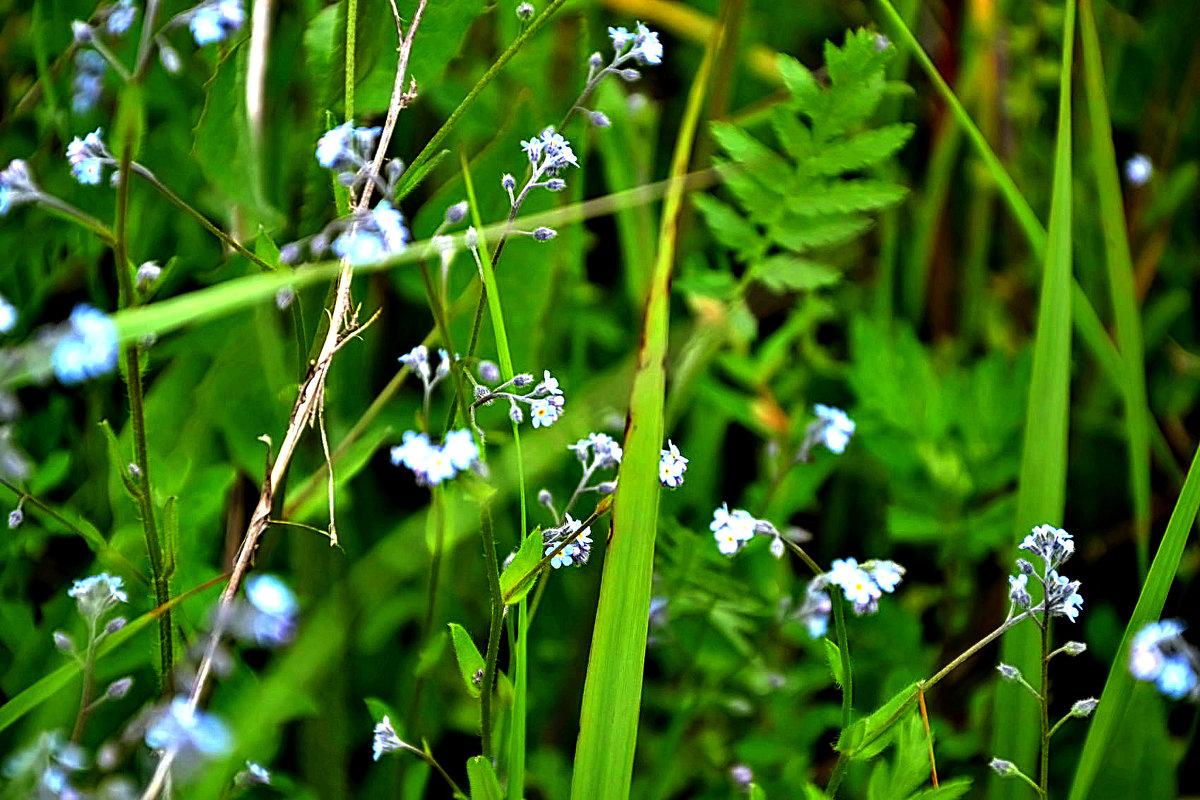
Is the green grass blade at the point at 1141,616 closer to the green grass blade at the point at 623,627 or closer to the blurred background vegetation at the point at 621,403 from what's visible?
the blurred background vegetation at the point at 621,403

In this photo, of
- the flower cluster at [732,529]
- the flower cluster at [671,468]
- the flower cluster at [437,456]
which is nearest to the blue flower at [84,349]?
the flower cluster at [437,456]

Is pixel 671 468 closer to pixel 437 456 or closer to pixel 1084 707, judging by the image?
pixel 437 456

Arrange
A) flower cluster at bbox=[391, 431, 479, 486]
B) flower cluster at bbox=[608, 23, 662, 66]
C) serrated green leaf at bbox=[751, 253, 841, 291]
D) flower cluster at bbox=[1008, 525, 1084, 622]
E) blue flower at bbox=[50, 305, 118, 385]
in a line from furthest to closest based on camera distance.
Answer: serrated green leaf at bbox=[751, 253, 841, 291], flower cluster at bbox=[608, 23, 662, 66], flower cluster at bbox=[1008, 525, 1084, 622], flower cluster at bbox=[391, 431, 479, 486], blue flower at bbox=[50, 305, 118, 385]

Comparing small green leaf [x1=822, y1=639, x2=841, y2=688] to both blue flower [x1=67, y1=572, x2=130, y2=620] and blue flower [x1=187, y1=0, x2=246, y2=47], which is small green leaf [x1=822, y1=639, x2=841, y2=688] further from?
blue flower [x1=187, y1=0, x2=246, y2=47]

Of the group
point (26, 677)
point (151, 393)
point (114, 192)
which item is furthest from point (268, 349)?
point (26, 677)

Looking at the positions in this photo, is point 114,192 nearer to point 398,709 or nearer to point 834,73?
point 398,709

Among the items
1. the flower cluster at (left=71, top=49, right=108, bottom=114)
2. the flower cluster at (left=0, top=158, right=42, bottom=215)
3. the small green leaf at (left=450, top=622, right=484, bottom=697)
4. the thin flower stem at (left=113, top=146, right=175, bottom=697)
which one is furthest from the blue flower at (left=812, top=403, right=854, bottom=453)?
the flower cluster at (left=71, top=49, right=108, bottom=114)

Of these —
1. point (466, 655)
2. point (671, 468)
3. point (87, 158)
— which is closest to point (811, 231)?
point (671, 468)
